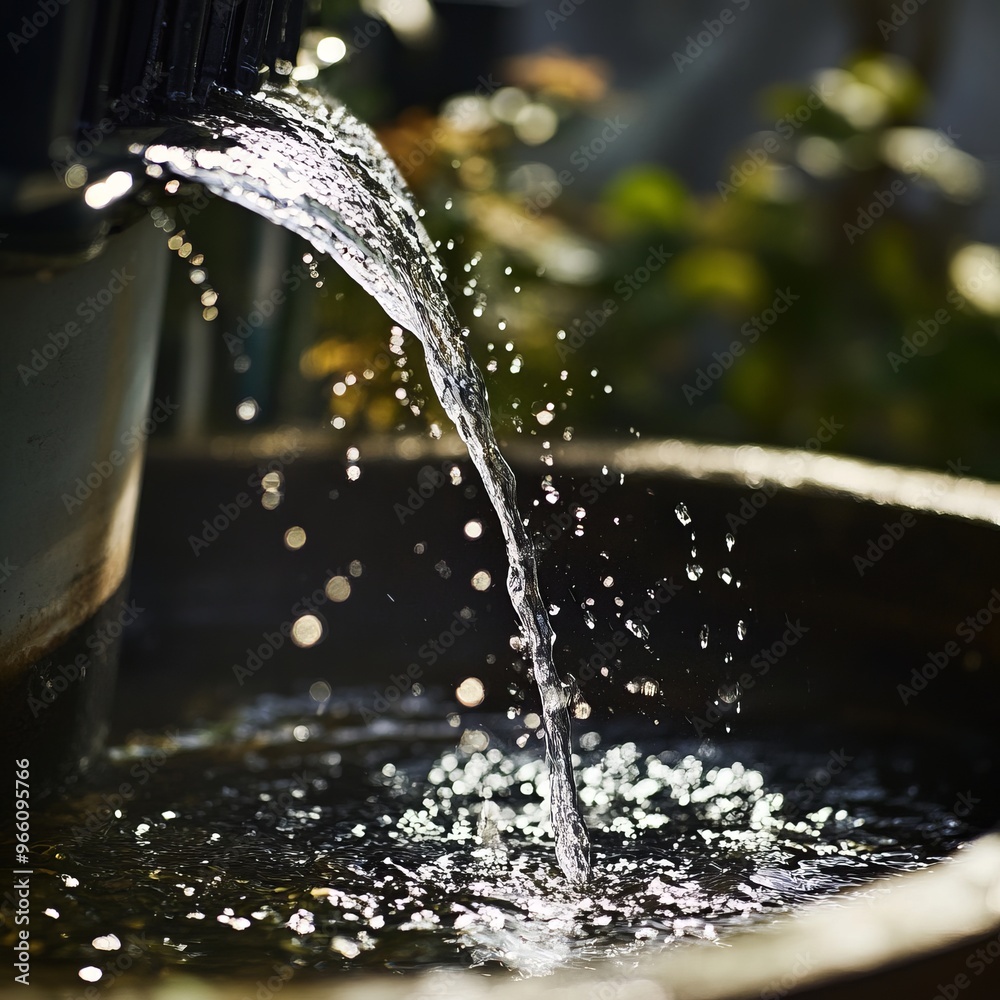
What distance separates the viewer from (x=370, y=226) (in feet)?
3.77

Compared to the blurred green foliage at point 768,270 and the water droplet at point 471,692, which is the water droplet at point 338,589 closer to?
the water droplet at point 471,692

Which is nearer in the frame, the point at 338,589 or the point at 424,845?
the point at 424,845

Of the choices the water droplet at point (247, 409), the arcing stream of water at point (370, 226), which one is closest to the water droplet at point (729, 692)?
the arcing stream of water at point (370, 226)

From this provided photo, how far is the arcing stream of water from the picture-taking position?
1.03m

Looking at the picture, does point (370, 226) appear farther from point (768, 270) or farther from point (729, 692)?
point (768, 270)

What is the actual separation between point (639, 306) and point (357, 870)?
287cm

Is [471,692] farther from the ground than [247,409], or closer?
closer

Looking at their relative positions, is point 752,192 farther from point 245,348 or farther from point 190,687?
point 190,687

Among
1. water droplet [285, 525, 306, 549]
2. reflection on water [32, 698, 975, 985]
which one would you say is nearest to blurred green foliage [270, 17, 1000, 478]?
water droplet [285, 525, 306, 549]

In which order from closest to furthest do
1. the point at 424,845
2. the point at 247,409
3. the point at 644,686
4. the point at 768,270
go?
the point at 424,845 → the point at 644,686 → the point at 247,409 → the point at 768,270

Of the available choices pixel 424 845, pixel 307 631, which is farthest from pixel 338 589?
pixel 424 845

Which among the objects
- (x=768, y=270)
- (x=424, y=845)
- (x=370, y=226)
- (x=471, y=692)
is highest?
(x=768, y=270)

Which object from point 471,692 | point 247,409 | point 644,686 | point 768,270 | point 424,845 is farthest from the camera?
point 768,270

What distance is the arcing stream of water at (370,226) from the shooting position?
1029mm
